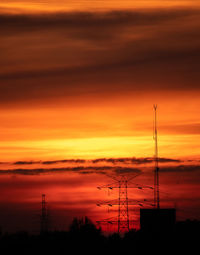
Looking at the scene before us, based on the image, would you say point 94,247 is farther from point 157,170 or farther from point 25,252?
point 157,170

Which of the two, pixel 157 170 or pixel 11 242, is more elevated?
pixel 157 170

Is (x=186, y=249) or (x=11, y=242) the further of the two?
(x=11, y=242)

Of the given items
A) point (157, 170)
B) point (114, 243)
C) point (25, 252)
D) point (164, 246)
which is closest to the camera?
point (157, 170)

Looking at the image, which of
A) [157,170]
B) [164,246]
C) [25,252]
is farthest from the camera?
[164,246]

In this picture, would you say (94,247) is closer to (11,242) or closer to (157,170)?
(11,242)

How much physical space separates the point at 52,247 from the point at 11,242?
20483 mm

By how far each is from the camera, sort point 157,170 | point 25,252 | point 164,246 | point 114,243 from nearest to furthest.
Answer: point 157,170 < point 25,252 < point 164,246 < point 114,243

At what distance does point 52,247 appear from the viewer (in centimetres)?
18412

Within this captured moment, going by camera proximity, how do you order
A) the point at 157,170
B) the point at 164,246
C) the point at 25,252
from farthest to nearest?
the point at 164,246 → the point at 25,252 → the point at 157,170

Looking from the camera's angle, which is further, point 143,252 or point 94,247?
point 94,247

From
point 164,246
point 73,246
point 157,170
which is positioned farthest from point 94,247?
point 157,170

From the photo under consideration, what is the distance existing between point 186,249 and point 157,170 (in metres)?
65.4

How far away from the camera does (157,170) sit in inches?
4761

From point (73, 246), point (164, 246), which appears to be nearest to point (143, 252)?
point (164, 246)
